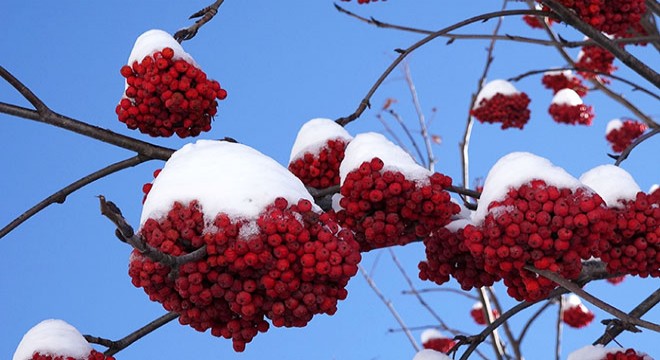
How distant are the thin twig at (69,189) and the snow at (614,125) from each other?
5.26m

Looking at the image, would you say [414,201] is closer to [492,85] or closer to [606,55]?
[492,85]

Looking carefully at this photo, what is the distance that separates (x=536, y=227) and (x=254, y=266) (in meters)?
0.72

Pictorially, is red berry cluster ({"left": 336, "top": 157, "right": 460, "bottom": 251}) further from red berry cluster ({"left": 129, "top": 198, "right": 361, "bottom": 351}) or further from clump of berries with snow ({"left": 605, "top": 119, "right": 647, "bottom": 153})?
clump of berries with snow ({"left": 605, "top": 119, "right": 647, "bottom": 153})

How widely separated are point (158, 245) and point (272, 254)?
0.89 feet

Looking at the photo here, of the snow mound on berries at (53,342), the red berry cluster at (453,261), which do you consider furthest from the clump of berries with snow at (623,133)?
the snow mound on berries at (53,342)

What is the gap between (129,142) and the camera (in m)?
2.81

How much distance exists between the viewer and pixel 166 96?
2.53 m

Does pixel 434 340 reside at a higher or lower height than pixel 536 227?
higher

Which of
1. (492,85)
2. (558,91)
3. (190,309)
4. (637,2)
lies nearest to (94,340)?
(190,309)

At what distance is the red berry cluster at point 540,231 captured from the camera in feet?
6.67

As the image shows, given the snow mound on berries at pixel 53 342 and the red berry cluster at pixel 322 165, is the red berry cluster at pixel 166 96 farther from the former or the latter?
the snow mound on berries at pixel 53 342

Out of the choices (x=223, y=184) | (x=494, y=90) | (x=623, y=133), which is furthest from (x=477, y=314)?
(x=223, y=184)

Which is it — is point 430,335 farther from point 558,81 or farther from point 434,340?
point 558,81

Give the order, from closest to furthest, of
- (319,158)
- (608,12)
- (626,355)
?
(626,355) < (319,158) < (608,12)
